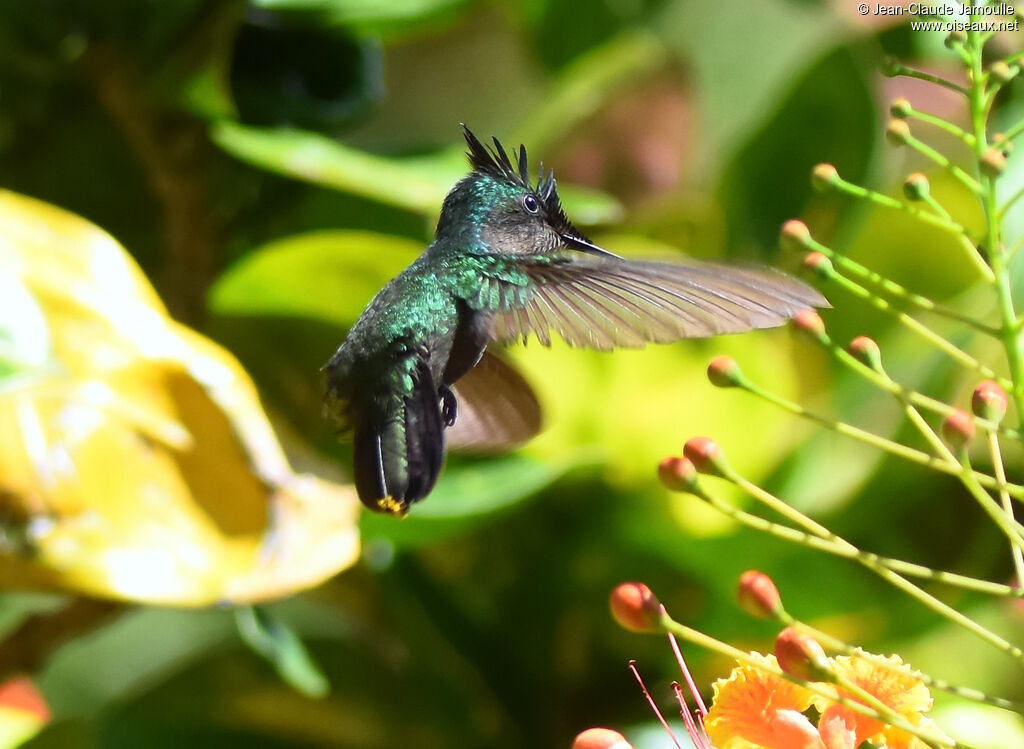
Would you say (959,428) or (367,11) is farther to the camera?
(367,11)

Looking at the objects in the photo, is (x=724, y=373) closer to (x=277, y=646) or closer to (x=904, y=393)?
(x=904, y=393)

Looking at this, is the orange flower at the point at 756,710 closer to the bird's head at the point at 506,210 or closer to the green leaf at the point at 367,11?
the bird's head at the point at 506,210

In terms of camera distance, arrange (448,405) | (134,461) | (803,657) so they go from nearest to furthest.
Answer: (803,657)
(448,405)
(134,461)

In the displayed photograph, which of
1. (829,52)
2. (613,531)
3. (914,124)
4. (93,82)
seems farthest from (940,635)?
(93,82)

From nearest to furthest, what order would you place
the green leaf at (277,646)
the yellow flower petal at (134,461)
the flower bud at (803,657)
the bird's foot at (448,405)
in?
1. the flower bud at (803,657)
2. the bird's foot at (448,405)
3. the yellow flower petal at (134,461)
4. the green leaf at (277,646)

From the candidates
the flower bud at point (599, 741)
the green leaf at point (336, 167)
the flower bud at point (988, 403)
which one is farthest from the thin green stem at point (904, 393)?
the green leaf at point (336, 167)

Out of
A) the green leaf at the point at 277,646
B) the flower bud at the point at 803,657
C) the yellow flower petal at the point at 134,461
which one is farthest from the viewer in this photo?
the green leaf at the point at 277,646

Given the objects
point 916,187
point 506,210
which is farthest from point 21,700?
point 916,187
